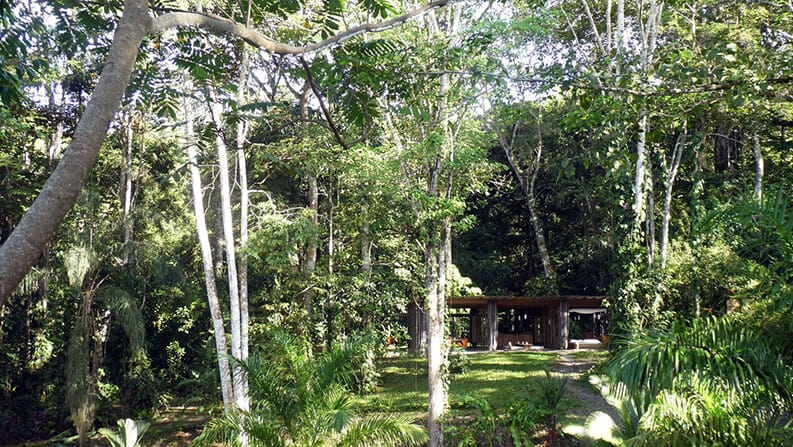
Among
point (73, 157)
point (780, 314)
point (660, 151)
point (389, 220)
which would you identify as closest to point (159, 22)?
point (73, 157)

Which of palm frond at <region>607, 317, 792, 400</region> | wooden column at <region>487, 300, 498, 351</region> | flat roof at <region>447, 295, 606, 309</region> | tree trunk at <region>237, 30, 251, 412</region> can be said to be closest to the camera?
palm frond at <region>607, 317, 792, 400</region>

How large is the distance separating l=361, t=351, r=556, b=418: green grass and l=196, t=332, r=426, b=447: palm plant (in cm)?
507

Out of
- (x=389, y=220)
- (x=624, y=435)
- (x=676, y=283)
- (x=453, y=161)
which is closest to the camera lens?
(x=624, y=435)

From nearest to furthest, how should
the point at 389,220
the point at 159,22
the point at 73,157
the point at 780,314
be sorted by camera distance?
the point at 73,157
the point at 159,22
the point at 780,314
the point at 389,220

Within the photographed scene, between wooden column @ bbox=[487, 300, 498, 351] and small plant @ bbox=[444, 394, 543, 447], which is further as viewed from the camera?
wooden column @ bbox=[487, 300, 498, 351]

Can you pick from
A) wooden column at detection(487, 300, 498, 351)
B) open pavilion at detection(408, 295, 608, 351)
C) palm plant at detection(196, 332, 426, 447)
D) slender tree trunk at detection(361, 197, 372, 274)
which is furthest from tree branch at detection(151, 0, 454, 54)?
wooden column at detection(487, 300, 498, 351)

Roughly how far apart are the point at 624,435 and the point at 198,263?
12.4m

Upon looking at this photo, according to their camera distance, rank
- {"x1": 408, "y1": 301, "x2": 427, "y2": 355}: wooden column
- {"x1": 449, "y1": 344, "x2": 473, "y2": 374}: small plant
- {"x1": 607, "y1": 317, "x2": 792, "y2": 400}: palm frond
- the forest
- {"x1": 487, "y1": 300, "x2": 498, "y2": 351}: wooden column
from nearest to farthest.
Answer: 1. {"x1": 607, "y1": 317, "x2": 792, "y2": 400}: palm frond
2. the forest
3. {"x1": 449, "y1": 344, "x2": 473, "y2": 374}: small plant
4. {"x1": 408, "y1": 301, "x2": 427, "y2": 355}: wooden column
5. {"x1": 487, "y1": 300, "x2": 498, "y2": 351}: wooden column

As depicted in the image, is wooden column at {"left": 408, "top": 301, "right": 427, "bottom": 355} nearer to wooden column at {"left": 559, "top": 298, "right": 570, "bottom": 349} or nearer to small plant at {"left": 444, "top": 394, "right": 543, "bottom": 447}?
wooden column at {"left": 559, "top": 298, "right": 570, "bottom": 349}

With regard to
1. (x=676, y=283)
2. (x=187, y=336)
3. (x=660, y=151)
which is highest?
(x=660, y=151)

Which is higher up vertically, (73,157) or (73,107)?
(73,107)

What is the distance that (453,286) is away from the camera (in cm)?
1589

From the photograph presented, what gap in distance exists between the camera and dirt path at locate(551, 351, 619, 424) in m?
12.0

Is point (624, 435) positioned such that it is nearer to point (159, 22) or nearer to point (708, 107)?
point (708, 107)
